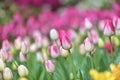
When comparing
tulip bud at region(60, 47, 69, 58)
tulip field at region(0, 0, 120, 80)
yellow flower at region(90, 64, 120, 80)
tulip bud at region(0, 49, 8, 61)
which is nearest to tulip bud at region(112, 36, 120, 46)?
tulip field at region(0, 0, 120, 80)

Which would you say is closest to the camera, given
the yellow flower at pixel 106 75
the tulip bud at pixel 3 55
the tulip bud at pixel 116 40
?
the yellow flower at pixel 106 75

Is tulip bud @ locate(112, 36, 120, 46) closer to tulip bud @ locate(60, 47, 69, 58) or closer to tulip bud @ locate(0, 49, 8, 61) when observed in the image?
tulip bud @ locate(60, 47, 69, 58)

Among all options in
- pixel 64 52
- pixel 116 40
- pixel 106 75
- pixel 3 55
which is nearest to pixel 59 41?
pixel 64 52

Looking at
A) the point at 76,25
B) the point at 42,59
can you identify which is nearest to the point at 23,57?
the point at 42,59

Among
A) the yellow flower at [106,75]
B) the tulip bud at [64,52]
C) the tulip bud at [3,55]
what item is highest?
the tulip bud at [3,55]

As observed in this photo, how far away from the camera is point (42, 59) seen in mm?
3447

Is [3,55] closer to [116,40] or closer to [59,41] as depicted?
[59,41]

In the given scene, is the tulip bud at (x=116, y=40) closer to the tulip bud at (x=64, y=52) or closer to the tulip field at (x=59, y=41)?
the tulip field at (x=59, y=41)

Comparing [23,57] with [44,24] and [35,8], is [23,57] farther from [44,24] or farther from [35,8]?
[35,8]

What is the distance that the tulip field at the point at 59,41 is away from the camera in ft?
9.11

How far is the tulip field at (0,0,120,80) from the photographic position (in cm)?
278

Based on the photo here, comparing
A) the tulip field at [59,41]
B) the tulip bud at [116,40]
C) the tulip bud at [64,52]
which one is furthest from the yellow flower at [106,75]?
the tulip bud at [116,40]

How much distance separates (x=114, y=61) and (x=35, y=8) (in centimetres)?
418

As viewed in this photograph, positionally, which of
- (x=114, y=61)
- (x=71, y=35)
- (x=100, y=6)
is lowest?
(x=114, y=61)
